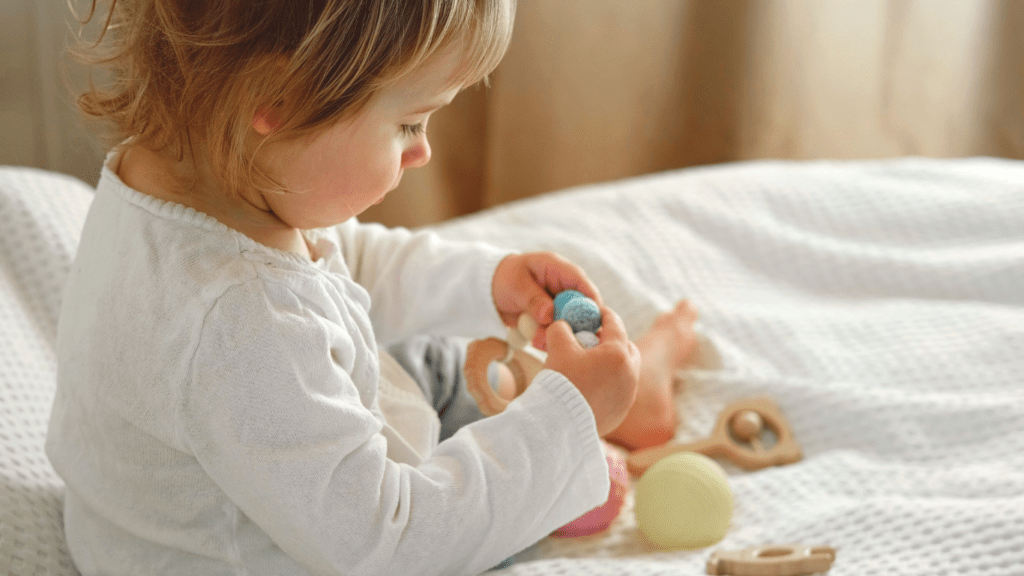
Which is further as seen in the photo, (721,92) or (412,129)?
(721,92)

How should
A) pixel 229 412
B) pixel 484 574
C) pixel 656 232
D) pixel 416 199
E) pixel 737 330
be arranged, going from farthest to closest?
pixel 416 199
pixel 656 232
pixel 737 330
pixel 484 574
pixel 229 412

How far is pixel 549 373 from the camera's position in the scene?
666 millimetres

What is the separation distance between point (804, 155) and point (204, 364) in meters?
1.41

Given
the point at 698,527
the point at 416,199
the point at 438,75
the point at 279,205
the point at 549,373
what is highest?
the point at 438,75

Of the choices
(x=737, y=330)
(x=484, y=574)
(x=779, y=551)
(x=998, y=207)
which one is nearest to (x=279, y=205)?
(x=484, y=574)

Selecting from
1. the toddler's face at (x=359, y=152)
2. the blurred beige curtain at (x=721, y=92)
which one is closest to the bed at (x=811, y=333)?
the toddler's face at (x=359, y=152)

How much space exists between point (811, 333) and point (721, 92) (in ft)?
2.72

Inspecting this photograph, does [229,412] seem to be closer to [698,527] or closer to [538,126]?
[698,527]

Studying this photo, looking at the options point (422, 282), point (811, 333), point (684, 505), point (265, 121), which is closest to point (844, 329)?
point (811, 333)

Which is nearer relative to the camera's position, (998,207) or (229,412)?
(229,412)

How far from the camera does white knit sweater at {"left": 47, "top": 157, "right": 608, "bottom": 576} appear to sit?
579mm

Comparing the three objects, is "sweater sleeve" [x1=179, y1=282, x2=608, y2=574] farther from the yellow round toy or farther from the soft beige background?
the soft beige background

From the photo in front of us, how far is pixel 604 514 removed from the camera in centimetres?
78

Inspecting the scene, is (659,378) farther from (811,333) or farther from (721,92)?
(721,92)
